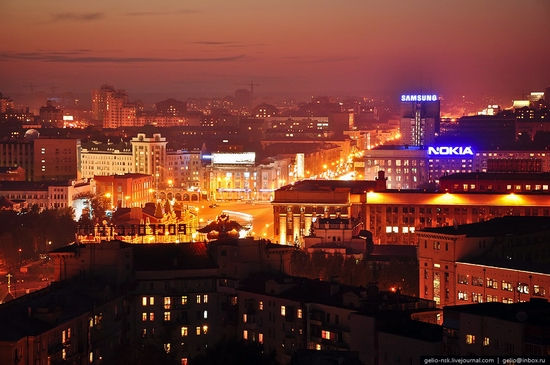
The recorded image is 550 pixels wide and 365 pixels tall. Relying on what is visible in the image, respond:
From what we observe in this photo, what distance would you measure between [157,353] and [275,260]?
816 cm

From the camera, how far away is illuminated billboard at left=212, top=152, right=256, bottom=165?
331 feet

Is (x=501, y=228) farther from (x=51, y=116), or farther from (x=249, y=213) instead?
(x=51, y=116)

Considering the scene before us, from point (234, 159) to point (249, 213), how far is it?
17.6 meters

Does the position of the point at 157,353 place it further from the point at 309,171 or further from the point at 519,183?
the point at 309,171

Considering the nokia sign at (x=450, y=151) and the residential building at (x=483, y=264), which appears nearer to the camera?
the residential building at (x=483, y=264)

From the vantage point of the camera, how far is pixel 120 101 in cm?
17912

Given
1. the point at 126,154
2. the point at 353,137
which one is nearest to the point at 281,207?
the point at 126,154

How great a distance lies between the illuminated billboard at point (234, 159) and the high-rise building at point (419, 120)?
64.6 feet

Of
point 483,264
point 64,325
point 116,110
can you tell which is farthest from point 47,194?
point 116,110

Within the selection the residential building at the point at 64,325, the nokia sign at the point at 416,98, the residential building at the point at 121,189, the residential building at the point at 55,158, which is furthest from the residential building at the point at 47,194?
the residential building at the point at 64,325

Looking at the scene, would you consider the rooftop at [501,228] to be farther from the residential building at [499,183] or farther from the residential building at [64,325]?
the residential building at [499,183]

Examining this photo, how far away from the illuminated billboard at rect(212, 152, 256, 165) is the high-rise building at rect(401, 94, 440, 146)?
19.7 meters

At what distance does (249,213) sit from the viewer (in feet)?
275

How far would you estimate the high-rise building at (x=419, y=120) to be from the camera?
119 metres
